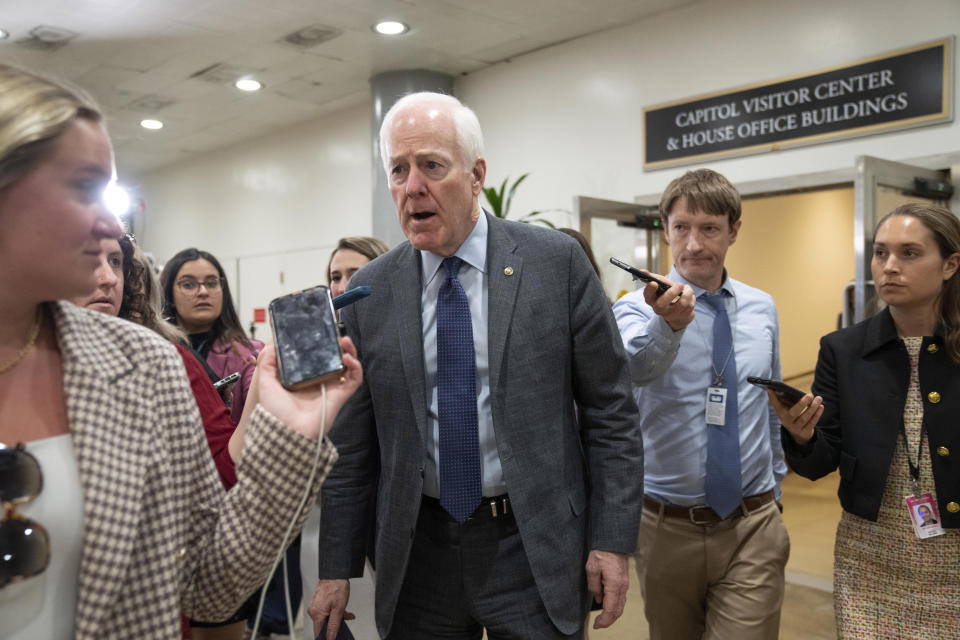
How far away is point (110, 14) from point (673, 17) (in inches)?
165

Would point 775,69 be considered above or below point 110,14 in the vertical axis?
below

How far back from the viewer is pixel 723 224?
2.38 m

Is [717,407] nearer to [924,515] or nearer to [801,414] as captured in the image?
[801,414]

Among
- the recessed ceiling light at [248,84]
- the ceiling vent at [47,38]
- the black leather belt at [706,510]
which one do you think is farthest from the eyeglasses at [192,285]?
the recessed ceiling light at [248,84]

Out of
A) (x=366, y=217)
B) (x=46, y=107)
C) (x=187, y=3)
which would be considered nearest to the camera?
(x=46, y=107)

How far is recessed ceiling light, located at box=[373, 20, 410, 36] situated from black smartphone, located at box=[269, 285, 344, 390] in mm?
5090

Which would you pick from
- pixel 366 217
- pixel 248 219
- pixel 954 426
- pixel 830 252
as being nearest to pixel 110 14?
pixel 366 217

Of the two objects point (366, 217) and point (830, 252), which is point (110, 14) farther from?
point (830, 252)

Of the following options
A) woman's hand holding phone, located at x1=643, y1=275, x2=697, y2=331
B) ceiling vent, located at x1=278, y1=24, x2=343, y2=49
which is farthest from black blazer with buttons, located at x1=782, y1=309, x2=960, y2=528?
ceiling vent, located at x1=278, y1=24, x2=343, y2=49

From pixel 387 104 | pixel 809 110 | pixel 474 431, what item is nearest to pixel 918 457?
pixel 474 431

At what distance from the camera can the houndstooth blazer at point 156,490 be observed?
0.97 meters

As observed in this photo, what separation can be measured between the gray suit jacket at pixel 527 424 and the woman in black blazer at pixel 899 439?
0.63m

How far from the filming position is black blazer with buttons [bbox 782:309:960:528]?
2004 mm

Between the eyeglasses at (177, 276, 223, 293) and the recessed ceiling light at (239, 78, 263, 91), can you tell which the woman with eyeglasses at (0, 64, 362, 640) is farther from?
the recessed ceiling light at (239, 78, 263, 91)
